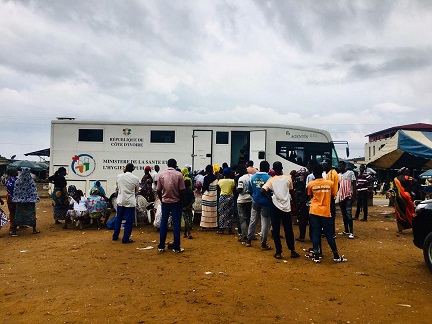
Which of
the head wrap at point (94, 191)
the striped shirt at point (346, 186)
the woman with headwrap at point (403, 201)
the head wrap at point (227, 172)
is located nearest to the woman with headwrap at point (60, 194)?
the head wrap at point (94, 191)

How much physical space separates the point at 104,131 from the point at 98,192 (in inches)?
170

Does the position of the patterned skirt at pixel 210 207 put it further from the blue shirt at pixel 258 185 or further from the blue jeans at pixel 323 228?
the blue jeans at pixel 323 228

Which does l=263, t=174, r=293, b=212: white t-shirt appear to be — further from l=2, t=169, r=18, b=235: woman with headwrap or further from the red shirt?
l=2, t=169, r=18, b=235: woman with headwrap

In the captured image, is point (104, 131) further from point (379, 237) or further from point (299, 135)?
point (379, 237)

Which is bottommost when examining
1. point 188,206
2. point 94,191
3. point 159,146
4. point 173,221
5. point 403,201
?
point 173,221

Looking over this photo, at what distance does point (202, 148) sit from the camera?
44.7 ft

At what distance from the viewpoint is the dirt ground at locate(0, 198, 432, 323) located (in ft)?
13.8

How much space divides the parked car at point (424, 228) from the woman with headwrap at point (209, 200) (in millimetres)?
4650

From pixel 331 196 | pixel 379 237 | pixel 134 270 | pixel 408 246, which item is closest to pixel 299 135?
pixel 379 237

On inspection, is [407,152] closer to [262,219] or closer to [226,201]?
[226,201]

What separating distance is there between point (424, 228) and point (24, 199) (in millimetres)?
8745

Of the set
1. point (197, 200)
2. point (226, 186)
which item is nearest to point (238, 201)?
point (226, 186)

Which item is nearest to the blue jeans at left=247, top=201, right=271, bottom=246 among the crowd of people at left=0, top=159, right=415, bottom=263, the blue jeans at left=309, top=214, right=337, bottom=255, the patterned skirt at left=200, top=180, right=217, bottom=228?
the crowd of people at left=0, top=159, right=415, bottom=263

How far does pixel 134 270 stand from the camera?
→ 601 cm
